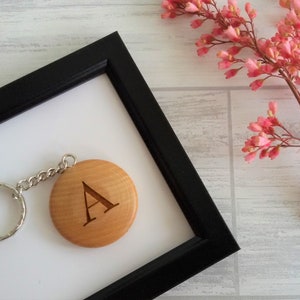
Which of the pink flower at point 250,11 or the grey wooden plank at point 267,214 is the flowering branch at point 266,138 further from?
the pink flower at point 250,11

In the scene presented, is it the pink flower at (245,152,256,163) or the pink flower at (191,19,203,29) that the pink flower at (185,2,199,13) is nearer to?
the pink flower at (191,19,203,29)

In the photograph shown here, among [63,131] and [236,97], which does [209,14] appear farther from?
[63,131]

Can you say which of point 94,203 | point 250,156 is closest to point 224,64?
point 250,156

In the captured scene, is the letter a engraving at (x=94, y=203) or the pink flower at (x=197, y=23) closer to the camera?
the letter a engraving at (x=94, y=203)

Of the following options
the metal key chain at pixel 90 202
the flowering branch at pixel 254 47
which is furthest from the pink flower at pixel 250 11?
the metal key chain at pixel 90 202

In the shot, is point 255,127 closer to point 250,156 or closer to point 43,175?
point 250,156

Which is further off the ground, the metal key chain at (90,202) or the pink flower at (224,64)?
the pink flower at (224,64)

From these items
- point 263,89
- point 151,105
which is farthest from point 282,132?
point 151,105
